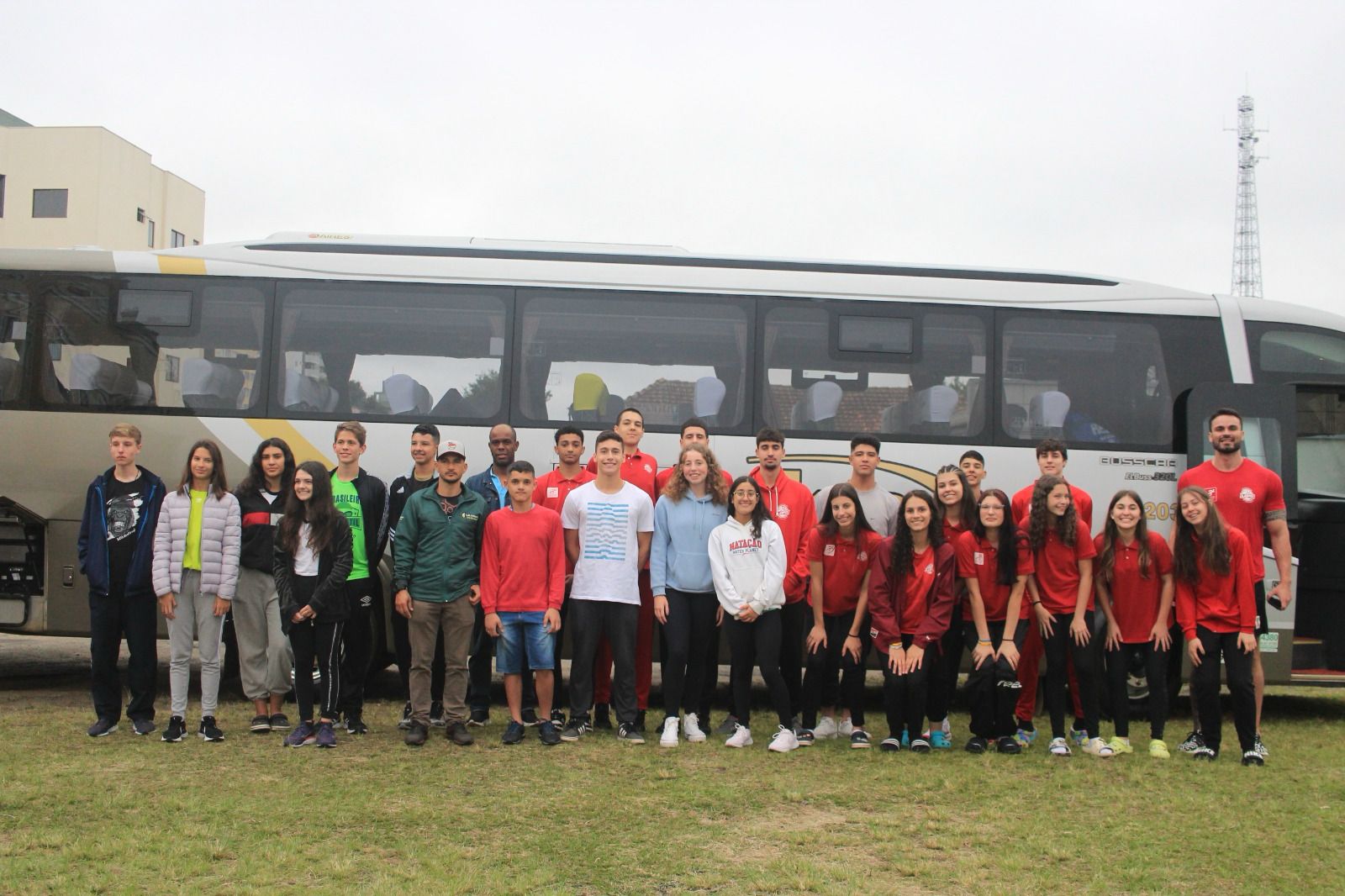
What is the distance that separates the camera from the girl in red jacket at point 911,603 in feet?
23.8

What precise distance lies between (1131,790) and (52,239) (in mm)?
42703

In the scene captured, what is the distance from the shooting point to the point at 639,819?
18.3 feet

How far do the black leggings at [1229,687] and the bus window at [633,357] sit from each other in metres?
3.68

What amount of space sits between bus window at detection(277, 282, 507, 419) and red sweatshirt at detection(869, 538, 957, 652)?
3.44m

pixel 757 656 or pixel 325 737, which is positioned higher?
pixel 757 656

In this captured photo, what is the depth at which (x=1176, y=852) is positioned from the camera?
5.25 m

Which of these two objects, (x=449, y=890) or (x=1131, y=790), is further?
(x=1131, y=790)

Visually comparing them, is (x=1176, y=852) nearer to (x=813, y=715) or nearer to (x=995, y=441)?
(x=813, y=715)

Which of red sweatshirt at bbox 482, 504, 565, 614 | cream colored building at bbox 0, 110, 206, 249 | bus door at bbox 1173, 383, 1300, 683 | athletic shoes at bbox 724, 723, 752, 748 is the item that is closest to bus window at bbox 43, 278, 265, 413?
red sweatshirt at bbox 482, 504, 565, 614

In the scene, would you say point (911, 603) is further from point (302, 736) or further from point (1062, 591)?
point (302, 736)

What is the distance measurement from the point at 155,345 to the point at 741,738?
550cm

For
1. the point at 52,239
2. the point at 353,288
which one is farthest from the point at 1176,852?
the point at 52,239

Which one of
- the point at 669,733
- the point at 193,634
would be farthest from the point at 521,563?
the point at 193,634

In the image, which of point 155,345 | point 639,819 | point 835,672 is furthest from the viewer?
point 155,345
